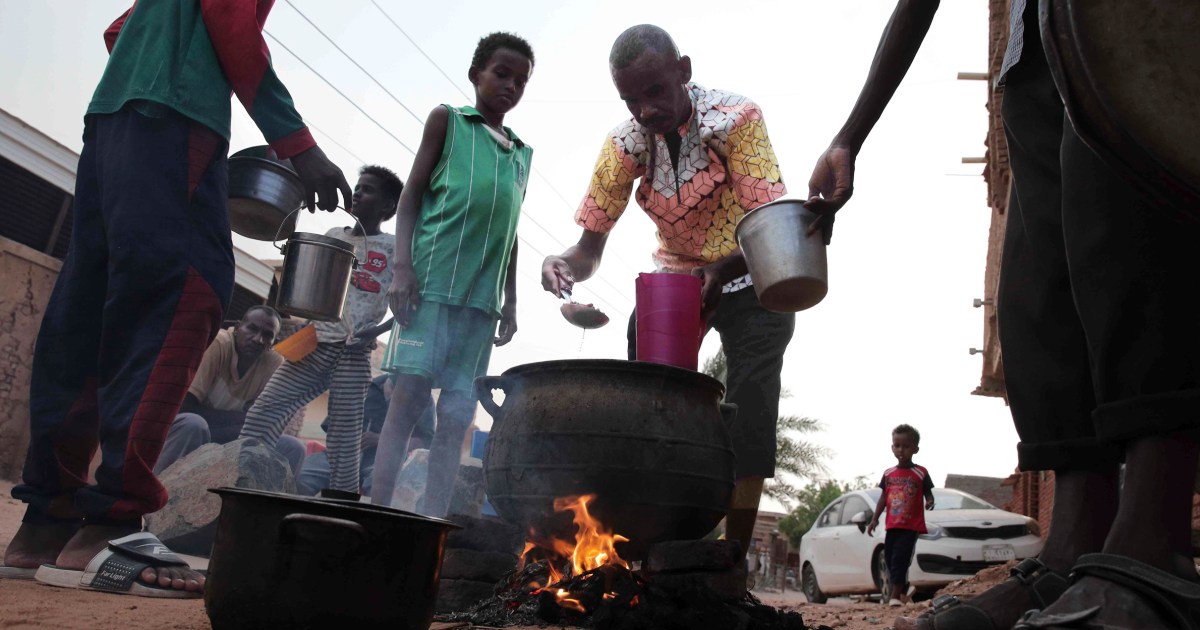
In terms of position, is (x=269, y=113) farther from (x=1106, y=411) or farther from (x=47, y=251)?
(x=47, y=251)

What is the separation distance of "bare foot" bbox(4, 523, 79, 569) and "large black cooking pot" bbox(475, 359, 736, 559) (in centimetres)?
152

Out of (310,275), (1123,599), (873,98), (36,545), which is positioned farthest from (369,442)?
(1123,599)

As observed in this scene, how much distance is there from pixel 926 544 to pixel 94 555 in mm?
8948

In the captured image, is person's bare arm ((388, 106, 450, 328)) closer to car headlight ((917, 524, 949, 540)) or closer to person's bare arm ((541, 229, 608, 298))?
person's bare arm ((541, 229, 608, 298))

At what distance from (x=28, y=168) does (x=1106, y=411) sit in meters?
15.2

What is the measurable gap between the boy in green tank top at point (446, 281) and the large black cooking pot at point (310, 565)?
2296mm

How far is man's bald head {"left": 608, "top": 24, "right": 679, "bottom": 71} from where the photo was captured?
354 cm

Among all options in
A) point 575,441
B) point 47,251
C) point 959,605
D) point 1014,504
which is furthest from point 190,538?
point 1014,504

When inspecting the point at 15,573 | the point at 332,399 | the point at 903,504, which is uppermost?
the point at 332,399

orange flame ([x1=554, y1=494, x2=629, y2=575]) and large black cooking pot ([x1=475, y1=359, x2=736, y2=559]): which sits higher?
large black cooking pot ([x1=475, y1=359, x2=736, y2=559])

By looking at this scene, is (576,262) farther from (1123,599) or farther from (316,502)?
(1123,599)

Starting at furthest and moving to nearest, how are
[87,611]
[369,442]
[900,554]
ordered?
[900,554] → [369,442] → [87,611]

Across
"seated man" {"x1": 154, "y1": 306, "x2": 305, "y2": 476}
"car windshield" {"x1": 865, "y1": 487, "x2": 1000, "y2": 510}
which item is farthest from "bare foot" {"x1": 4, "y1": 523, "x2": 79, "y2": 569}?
"car windshield" {"x1": 865, "y1": 487, "x2": 1000, "y2": 510}

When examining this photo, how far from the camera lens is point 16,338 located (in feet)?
37.4
